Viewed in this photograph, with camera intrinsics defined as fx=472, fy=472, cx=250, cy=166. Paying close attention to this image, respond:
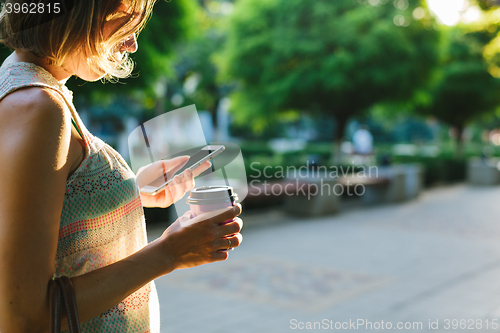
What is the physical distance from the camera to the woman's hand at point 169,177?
1.37m

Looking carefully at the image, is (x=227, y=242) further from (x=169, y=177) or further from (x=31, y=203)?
(x=31, y=203)

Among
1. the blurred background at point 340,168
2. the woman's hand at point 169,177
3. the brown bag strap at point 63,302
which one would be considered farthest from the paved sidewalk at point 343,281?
the brown bag strap at point 63,302

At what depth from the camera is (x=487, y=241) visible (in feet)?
25.6

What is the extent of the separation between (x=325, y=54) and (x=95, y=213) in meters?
12.6

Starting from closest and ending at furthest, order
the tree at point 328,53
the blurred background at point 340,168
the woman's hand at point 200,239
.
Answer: the woman's hand at point 200,239 → the blurred background at point 340,168 → the tree at point 328,53

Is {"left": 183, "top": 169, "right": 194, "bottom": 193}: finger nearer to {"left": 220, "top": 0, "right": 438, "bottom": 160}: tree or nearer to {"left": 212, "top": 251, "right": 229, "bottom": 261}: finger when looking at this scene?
{"left": 212, "top": 251, "right": 229, "bottom": 261}: finger

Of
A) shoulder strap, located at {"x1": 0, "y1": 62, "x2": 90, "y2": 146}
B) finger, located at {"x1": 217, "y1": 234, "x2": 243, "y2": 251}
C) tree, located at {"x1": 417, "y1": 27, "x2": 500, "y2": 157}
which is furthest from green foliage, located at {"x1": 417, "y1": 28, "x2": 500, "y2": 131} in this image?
shoulder strap, located at {"x1": 0, "y1": 62, "x2": 90, "y2": 146}

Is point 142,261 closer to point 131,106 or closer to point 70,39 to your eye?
point 70,39

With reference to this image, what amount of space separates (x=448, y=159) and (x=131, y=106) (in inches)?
645

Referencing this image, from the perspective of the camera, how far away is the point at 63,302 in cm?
98

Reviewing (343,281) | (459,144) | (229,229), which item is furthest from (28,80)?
(459,144)

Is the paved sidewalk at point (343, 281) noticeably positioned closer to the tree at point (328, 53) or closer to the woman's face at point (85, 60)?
the woman's face at point (85, 60)

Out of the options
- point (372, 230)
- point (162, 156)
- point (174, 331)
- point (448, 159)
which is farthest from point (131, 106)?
point (162, 156)

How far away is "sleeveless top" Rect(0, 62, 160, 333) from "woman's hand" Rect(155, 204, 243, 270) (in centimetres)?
11
